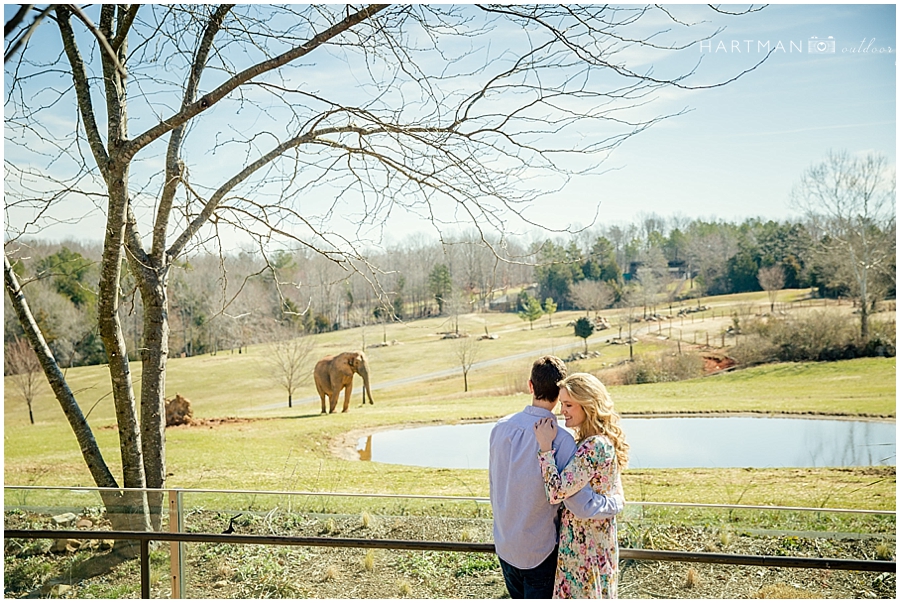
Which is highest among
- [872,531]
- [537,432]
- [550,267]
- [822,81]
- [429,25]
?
[822,81]

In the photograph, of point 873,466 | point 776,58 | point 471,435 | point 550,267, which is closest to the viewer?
point 873,466

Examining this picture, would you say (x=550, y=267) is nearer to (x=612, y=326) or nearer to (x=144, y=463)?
(x=612, y=326)

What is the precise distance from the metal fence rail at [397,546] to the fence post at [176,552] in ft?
0.28

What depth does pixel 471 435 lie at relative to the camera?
28.8ft

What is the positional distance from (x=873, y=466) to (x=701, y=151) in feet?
12.3

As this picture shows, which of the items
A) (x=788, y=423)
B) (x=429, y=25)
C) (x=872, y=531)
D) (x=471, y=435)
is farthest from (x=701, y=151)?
(x=872, y=531)

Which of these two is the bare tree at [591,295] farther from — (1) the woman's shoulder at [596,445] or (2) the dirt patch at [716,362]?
(1) the woman's shoulder at [596,445]

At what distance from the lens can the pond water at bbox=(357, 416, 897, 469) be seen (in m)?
7.87

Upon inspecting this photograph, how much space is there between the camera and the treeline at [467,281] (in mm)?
8328

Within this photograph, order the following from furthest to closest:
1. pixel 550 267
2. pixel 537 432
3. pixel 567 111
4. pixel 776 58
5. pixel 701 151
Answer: pixel 550 267 → pixel 701 151 → pixel 776 58 → pixel 567 111 → pixel 537 432

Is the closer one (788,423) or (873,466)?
(873,466)

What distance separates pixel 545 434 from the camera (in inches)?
72.9

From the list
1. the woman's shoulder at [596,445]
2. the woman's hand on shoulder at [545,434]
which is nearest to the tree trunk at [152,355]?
the woman's hand on shoulder at [545,434]

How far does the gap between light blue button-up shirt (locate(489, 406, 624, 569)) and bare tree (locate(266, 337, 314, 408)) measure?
25.0 ft
